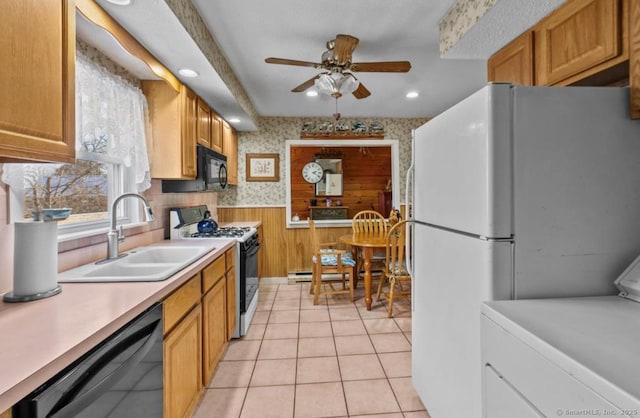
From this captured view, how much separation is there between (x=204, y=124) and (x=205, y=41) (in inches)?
37.8

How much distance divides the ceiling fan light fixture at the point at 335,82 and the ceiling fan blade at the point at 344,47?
0.43 ft

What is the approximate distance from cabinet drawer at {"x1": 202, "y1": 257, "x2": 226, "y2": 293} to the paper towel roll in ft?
2.44

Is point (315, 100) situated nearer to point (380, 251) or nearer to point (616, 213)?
point (380, 251)

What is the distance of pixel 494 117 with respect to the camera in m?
1.02

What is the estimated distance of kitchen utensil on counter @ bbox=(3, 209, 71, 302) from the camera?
Answer: 1.03 meters

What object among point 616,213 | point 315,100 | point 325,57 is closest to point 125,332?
point 616,213

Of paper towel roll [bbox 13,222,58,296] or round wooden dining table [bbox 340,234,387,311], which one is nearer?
paper towel roll [bbox 13,222,58,296]

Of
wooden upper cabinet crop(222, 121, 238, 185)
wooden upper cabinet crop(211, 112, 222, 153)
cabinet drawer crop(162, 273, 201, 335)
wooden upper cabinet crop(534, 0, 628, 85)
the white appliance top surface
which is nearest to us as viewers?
the white appliance top surface

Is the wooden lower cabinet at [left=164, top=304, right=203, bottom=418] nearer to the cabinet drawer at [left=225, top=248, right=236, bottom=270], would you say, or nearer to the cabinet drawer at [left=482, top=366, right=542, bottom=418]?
the cabinet drawer at [left=225, top=248, right=236, bottom=270]

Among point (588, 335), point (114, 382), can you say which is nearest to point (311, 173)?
point (114, 382)

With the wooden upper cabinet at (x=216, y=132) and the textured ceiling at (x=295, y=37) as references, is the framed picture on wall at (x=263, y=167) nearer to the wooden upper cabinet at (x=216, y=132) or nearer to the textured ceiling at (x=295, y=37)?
the wooden upper cabinet at (x=216, y=132)

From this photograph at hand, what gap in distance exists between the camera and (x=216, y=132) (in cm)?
313

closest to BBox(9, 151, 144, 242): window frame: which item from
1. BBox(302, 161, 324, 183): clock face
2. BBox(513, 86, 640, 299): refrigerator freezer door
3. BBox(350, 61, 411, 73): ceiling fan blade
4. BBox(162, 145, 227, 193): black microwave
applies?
BBox(162, 145, 227, 193): black microwave

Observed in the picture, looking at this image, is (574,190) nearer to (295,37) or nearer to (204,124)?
(295,37)
